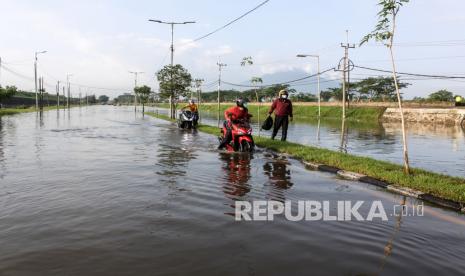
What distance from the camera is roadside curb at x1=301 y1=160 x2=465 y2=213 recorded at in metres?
6.94

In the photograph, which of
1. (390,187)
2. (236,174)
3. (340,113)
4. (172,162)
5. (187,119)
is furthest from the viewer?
(340,113)

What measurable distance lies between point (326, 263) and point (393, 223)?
2.10 meters

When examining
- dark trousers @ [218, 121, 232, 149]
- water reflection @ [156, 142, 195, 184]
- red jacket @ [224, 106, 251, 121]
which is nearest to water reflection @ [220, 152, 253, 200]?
dark trousers @ [218, 121, 232, 149]

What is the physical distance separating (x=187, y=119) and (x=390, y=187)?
18883mm

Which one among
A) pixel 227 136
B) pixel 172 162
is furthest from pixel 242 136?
pixel 172 162

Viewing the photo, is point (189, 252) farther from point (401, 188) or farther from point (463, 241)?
point (401, 188)

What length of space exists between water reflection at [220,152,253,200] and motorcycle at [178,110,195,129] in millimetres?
12696

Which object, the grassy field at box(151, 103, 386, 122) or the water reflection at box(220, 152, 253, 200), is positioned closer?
the water reflection at box(220, 152, 253, 200)

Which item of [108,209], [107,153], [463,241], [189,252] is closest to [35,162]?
[107,153]

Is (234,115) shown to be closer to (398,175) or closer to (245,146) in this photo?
(245,146)

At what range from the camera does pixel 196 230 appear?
5172 mm

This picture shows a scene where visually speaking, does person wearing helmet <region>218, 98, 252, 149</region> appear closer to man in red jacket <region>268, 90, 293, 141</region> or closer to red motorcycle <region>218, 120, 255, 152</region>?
red motorcycle <region>218, 120, 255, 152</region>

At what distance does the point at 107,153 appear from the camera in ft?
43.0

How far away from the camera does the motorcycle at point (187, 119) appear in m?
26.0
